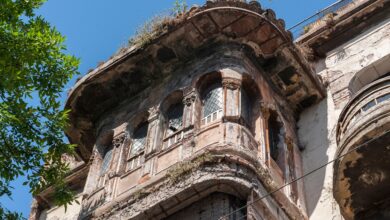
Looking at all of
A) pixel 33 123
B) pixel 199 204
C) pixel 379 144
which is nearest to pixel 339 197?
pixel 379 144

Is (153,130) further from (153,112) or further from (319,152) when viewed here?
(319,152)

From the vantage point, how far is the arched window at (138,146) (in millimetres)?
11906

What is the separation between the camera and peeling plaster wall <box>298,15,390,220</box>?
11625 millimetres

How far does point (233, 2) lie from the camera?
40.7 feet

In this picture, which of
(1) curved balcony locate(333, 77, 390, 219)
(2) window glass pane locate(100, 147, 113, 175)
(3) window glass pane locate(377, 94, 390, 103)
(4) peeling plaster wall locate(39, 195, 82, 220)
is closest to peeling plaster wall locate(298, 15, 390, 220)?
(1) curved balcony locate(333, 77, 390, 219)

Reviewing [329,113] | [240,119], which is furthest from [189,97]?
[329,113]

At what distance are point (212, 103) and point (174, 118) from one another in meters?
0.82

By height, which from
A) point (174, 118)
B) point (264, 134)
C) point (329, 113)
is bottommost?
point (264, 134)

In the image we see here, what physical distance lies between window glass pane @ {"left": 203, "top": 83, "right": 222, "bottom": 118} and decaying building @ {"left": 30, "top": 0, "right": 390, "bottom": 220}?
3cm

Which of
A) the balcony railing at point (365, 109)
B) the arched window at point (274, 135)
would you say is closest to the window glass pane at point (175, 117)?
the arched window at point (274, 135)

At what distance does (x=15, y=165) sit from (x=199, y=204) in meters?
2.63

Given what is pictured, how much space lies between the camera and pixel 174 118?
12250 millimetres

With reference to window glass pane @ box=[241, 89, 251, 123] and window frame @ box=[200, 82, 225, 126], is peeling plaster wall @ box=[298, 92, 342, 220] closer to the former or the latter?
window glass pane @ box=[241, 89, 251, 123]

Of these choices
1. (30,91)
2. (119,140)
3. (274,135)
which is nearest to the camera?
(30,91)
